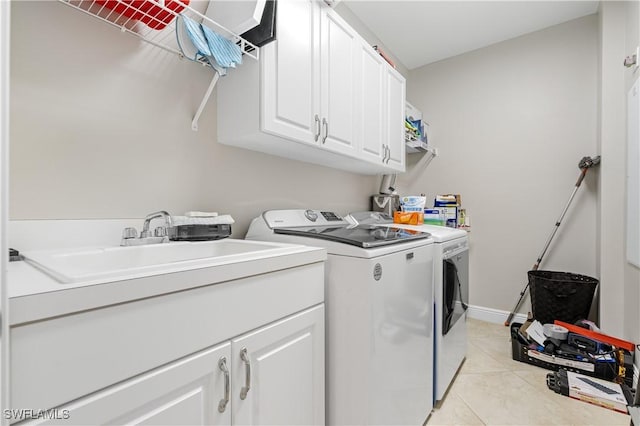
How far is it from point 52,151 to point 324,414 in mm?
1381

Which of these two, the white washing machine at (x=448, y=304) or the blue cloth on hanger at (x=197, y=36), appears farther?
the white washing machine at (x=448, y=304)

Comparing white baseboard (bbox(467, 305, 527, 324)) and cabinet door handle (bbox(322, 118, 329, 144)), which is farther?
white baseboard (bbox(467, 305, 527, 324))

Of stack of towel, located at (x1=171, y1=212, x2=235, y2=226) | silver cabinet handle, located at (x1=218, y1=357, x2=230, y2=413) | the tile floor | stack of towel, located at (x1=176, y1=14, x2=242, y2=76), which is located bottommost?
the tile floor

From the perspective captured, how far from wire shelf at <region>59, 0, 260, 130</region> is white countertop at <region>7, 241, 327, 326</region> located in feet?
2.83

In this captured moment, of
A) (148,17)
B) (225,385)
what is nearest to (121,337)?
(225,385)

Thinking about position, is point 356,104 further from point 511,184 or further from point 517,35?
point 517,35

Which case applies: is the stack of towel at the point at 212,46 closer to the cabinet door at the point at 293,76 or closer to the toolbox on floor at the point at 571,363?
the cabinet door at the point at 293,76

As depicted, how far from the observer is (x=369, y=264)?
3.81 ft

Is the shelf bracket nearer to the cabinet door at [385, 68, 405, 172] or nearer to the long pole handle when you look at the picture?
the cabinet door at [385, 68, 405, 172]

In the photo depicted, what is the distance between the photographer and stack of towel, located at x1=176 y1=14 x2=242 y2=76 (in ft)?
3.62

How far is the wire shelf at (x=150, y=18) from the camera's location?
1.06 metres

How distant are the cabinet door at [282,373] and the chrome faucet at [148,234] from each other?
0.56 metres

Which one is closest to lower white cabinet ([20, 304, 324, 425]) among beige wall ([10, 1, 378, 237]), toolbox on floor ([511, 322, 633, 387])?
beige wall ([10, 1, 378, 237])

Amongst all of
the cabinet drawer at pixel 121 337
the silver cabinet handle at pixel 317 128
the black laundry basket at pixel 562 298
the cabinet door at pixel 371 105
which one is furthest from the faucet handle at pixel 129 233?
the black laundry basket at pixel 562 298
